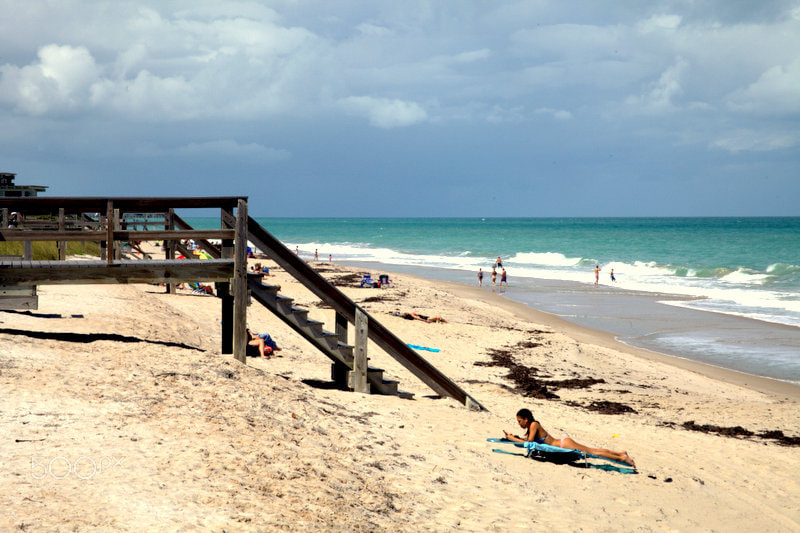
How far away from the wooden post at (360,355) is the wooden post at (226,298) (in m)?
1.81

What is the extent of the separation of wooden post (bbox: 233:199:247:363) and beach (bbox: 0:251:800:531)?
0.53 m

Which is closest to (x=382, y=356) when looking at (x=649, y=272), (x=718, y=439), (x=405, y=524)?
(x=718, y=439)

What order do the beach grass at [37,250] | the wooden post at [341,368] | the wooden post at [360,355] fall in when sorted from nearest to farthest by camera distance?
the wooden post at [360,355] < the wooden post at [341,368] < the beach grass at [37,250]

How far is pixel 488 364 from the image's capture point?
14.9 m

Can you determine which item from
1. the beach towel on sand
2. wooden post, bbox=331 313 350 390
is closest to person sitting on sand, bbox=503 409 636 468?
the beach towel on sand

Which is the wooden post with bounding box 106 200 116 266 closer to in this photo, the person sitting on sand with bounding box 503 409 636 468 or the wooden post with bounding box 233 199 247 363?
the wooden post with bounding box 233 199 247 363

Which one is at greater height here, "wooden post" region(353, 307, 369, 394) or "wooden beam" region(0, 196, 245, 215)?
"wooden beam" region(0, 196, 245, 215)

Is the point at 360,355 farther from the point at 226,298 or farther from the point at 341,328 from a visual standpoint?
the point at 226,298

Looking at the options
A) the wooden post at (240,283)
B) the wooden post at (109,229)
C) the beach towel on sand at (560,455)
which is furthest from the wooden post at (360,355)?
the wooden post at (109,229)

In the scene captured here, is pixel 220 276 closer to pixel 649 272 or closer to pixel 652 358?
pixel 652 358

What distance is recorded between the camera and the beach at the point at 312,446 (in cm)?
484

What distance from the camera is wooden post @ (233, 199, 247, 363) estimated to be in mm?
8648

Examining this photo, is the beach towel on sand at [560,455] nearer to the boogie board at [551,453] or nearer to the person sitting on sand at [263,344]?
the boogie board at [551,453]

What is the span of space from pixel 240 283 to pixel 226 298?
66 cm
